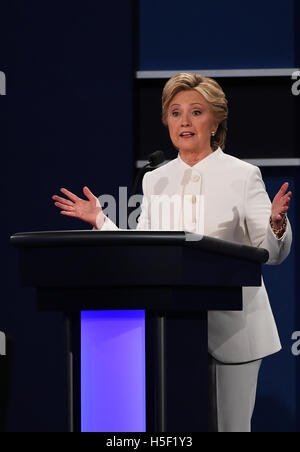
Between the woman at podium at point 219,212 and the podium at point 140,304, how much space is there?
226 mm

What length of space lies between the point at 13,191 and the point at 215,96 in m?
1.43

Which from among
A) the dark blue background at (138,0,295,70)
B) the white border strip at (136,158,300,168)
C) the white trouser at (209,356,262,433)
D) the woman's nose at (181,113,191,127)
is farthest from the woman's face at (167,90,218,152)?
the dark blue background at (138,0,295,70)

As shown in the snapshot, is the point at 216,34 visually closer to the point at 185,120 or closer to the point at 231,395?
the point at 185,120

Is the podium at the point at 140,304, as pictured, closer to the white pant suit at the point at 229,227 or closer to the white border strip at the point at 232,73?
the white pant suit at the point at 229,227

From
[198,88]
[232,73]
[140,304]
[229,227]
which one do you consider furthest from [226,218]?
[232,73]

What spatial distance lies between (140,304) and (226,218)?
0.65 m

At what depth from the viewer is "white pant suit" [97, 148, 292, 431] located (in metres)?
2.30

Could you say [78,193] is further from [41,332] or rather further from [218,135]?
[218,135]

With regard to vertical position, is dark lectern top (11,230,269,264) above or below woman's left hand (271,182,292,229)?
below

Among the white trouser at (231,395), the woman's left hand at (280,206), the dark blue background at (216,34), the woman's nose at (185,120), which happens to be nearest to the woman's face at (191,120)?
the woman's nose at (185,120)

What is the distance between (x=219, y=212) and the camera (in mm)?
2490

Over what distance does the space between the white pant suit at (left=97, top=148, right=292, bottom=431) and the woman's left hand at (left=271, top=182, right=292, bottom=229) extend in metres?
0.05

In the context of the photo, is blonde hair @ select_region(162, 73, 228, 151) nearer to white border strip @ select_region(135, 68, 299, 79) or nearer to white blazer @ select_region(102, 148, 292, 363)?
white blazer @ select_region(102, 148, 292, 363)

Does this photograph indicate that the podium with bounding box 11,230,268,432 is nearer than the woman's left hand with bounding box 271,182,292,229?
Yes
